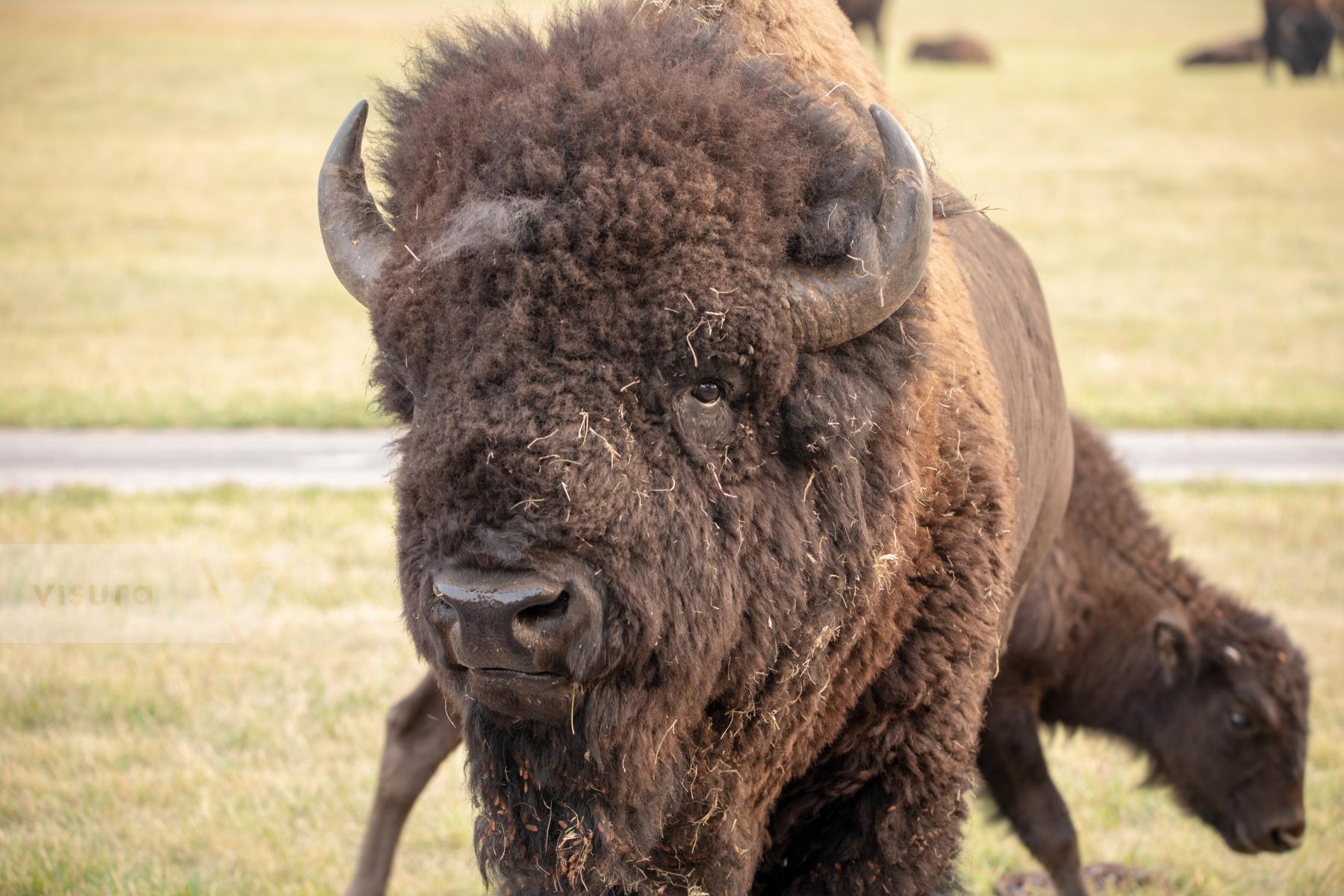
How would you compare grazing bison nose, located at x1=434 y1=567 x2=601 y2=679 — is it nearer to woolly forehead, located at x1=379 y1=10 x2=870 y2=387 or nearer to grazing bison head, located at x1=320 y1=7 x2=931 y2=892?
grazing bison head, located at x1=320 y1=7 x2=931 y2=892

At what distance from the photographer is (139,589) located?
24.8 feet

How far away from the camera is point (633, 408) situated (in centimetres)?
286

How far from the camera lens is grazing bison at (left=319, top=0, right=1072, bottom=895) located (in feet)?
9.09

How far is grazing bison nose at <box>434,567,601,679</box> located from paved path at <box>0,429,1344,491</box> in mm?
7492

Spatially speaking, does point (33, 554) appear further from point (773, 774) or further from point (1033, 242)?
point (1033, 242)

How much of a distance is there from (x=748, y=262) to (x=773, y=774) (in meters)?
1.32

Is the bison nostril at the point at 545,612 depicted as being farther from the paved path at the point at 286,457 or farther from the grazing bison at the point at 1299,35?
the grazing bison at the point at 1299,35

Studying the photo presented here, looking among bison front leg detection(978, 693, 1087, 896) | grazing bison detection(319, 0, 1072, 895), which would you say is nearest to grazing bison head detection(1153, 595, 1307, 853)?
bison front leg detection(978, 693, 1087, 896)

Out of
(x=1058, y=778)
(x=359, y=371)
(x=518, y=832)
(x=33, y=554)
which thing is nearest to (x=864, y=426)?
(x=518, y=832)

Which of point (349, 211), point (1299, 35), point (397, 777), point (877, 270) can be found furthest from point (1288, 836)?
point (1299, 35)

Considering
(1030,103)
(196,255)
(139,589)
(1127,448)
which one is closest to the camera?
(139,589)

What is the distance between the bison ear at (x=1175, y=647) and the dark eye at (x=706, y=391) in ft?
10.9

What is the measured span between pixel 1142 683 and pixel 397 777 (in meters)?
3.14

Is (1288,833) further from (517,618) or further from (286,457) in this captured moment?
(286,457)
